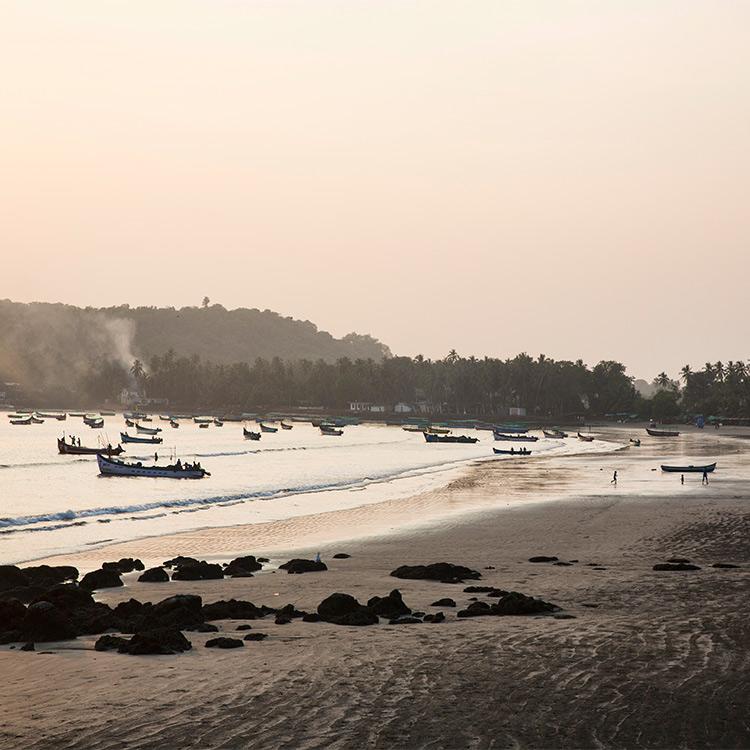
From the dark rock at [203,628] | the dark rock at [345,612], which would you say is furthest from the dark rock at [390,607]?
the dark rock at [203,628]

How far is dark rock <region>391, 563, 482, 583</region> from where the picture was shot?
104 ft

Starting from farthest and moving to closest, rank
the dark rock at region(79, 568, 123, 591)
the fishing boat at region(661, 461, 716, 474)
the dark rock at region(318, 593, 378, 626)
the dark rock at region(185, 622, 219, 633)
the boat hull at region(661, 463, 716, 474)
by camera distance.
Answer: the boat hull at region(661, 463, 716, 474) → the fishing boat at region(661, 461, 716, 474) → the dark rock at region(79, 568, 123, 591) → the dark rock at region(318, 593, 378, 626) → the dark rock at region(185, 622, 219, 633)

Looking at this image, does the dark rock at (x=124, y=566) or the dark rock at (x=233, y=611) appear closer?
the dark rock at (x=233, y=611)

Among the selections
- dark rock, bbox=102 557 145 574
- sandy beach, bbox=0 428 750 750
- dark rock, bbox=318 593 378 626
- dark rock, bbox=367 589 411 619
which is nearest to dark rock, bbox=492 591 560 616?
sandy beach, bbox=0 428 750 750

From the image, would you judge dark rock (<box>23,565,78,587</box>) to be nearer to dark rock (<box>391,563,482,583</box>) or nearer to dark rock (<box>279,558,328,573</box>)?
dark rock (<box>279,558,328,573</box>)

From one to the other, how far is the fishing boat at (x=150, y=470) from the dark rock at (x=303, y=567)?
58.5m

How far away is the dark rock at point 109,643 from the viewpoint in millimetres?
20750

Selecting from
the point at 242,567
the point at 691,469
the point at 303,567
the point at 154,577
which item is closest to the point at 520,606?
the point at 303,567

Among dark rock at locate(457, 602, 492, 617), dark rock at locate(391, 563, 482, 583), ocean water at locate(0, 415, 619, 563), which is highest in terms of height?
dark rock at locate(457, 602, 492, 617)

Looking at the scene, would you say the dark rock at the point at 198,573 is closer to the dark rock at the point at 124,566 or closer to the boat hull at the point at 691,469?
the dark rock at the point at 124,566

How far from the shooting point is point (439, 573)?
105ft

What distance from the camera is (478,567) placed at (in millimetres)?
35469

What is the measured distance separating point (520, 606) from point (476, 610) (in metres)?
1.04

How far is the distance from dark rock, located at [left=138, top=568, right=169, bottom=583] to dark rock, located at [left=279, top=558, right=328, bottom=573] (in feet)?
13.2
